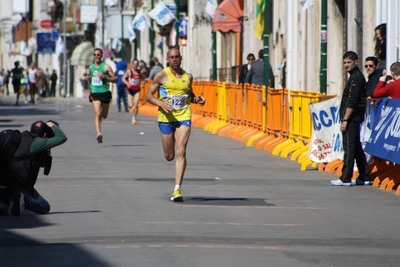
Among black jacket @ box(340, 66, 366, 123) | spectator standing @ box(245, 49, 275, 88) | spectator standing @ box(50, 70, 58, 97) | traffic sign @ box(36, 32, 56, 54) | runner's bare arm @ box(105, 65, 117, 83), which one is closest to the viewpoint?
black jacket @ box(340, 66, 366, 123)

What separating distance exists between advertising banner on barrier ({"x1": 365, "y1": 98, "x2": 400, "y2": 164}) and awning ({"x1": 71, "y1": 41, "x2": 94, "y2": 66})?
222 ft

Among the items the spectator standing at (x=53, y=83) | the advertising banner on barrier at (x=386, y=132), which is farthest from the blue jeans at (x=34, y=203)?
the spectator standing at (x=53, y=83)

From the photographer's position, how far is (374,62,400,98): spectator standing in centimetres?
1645

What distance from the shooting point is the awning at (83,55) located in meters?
84.6

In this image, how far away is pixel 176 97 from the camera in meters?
15.0

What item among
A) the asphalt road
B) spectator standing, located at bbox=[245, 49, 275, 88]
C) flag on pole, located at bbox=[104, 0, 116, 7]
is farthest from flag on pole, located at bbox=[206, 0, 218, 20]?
flag on pole, located at bbox=[104, 0, 116, 7]

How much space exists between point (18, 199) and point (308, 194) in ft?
13.8

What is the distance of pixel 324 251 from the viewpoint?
10.5m

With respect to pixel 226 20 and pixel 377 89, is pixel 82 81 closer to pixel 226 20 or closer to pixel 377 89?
pixel 226 20

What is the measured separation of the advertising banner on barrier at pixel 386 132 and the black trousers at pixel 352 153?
15cm

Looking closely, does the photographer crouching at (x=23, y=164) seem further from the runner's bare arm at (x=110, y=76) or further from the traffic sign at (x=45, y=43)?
the traffic sign at (x=45, y=43)

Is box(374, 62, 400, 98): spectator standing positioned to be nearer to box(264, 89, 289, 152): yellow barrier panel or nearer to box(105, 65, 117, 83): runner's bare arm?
box(264, 89, 289, 152): yellow barrier panel

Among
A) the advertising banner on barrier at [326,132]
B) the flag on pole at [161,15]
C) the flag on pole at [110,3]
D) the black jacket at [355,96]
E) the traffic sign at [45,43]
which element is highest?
the flag on pole at [110,3]


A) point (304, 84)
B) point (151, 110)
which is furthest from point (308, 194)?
point (151, 110)
